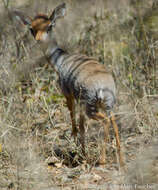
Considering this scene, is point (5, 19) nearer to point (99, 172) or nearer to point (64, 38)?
point (64, 38)

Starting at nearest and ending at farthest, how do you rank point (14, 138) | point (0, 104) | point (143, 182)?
point (143, 182) < point (14, 138) < point (0, 104)

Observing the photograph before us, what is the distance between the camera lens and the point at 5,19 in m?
8.66

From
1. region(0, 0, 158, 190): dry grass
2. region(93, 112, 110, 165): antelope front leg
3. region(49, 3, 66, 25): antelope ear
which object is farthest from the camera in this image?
region(49, 3, 66, 25): antelope ear

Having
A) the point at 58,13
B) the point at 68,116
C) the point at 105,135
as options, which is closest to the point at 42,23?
the point at 58,13

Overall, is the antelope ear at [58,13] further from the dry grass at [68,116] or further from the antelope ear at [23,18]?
the dry grass at [68,116]

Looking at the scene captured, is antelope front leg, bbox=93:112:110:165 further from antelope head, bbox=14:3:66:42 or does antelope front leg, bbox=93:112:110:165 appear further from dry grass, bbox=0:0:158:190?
antelope head, bbox=14:3:66:42

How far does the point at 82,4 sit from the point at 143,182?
7818 mm

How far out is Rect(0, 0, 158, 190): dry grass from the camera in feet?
15.3

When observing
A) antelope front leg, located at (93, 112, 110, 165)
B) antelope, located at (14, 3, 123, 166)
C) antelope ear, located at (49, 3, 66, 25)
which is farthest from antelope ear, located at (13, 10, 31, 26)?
antelope front leg, located at (93, 112, 110, 165)

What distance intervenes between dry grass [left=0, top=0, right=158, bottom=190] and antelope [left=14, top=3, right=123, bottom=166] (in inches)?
10.1

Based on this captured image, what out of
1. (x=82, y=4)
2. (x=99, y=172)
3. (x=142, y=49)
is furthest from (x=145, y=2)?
(x=99, y=172)

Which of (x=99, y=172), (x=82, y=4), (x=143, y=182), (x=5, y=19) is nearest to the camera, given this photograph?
(x=143, y=182)

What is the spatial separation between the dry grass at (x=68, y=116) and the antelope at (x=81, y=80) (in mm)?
257

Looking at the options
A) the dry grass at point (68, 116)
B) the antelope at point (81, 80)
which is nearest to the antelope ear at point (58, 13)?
the antelope at point (81, 80)
